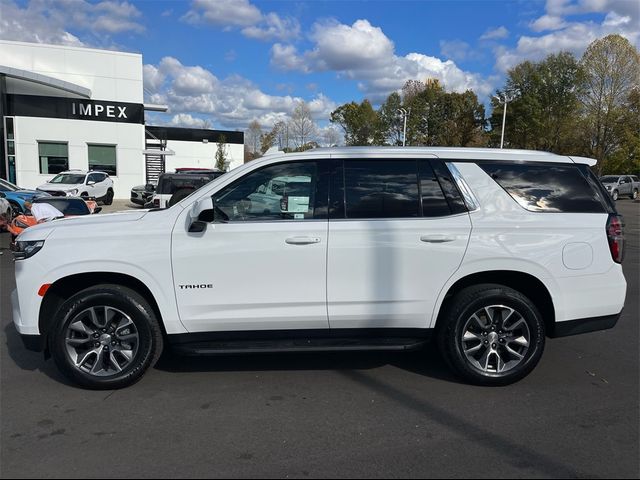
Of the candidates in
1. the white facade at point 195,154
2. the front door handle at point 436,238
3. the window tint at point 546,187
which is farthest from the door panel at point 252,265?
the white facade at point 195,154

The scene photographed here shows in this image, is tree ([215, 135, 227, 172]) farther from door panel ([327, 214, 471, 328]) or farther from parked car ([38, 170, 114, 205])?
door panel ([327, 214, 471, 328])

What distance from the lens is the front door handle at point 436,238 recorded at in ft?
13.4

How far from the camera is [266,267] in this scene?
397 cm

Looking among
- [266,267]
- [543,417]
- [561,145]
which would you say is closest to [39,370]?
[266,267]

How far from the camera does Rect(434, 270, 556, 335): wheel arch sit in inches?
166

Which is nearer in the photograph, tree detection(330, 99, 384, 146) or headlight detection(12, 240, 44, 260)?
headlight detection(12, 240, 44, 260)

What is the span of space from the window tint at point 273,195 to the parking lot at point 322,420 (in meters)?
1.44

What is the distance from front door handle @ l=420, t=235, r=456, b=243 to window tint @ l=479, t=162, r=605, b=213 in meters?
0.68

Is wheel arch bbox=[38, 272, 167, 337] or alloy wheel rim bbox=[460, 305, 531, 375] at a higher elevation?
wheel arch bbox=[38, 272, 167, 337]

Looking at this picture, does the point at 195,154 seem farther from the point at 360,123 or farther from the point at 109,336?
the point at 109,336

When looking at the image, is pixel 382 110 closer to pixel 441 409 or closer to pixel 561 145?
pixel 561 145

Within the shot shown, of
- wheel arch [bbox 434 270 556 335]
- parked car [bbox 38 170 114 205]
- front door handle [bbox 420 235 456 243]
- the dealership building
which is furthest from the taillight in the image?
the dealership building

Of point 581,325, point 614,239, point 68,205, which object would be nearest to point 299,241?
point 581,325

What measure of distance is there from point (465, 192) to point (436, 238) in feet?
1.62
